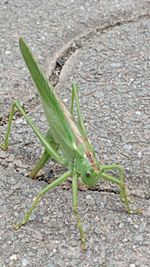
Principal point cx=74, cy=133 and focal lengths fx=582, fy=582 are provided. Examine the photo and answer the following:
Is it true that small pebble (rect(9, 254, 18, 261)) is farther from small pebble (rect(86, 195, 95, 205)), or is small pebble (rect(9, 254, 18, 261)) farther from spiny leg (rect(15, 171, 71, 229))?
small pebble (rect(86, 195, 95, 205))

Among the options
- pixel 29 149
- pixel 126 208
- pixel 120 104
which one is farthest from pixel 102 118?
pixel 126 208

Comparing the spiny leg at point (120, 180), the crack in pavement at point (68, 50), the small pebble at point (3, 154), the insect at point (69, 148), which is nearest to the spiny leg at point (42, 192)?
the insect at point (69, 148)

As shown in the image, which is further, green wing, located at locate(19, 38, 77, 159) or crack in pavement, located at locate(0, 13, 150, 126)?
crack in pavement, located at locate(0, 13, 150, 126)

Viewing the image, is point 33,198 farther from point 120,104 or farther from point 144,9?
point 144,9

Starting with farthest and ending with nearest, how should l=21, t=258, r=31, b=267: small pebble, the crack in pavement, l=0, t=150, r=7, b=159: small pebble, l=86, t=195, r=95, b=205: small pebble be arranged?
the crack in pavement < l=0, t=150, r=7, b=159: small pebble < l=86, t=195, r=95, b=205: small pebble < l=21, t=258, r=31, b=267: small pebble

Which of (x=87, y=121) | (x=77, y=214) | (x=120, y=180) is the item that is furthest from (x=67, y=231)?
(x=87, y=121)

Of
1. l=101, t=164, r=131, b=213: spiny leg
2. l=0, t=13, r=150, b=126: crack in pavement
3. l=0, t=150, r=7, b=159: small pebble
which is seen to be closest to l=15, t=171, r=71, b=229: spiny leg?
l=101, t=164, r=131, b=213: spiny leg

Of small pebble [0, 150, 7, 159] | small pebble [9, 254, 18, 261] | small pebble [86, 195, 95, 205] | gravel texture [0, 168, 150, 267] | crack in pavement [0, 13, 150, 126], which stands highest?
crack in pavement [0, 13, 150, 126]
